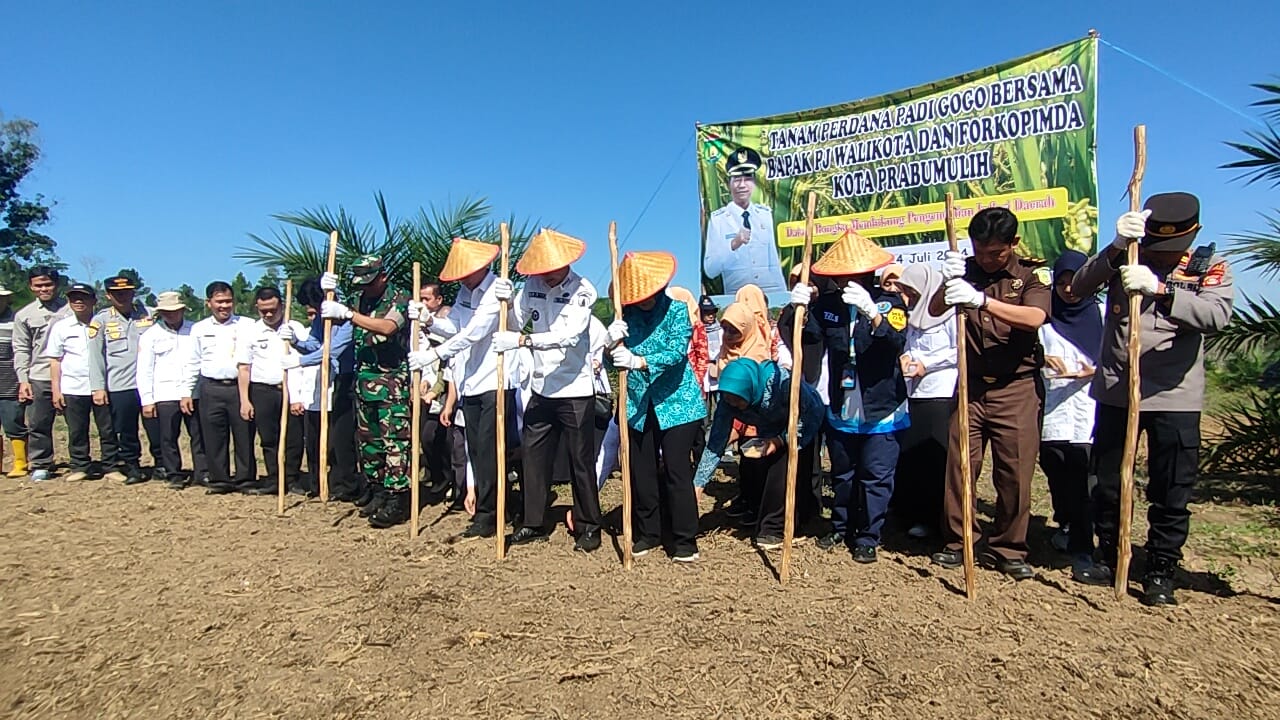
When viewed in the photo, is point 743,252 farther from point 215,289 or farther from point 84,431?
point 84,431

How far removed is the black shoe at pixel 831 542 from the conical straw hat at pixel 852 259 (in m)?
1.59

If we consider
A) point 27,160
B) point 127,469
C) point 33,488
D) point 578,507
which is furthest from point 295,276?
point 27,160

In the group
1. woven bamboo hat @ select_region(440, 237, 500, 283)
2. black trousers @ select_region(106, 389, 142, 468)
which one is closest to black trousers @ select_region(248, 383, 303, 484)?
black trousers @ select_region(106, 389, 142, 468)

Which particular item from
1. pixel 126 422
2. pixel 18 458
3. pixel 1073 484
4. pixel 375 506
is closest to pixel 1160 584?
pixel 1073 484

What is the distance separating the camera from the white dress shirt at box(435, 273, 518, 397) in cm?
454

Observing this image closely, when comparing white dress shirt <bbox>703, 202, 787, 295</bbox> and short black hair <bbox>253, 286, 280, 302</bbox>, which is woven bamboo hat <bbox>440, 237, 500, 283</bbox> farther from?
white dress shirt <bbox>703, 202, 787, 295</bbox>

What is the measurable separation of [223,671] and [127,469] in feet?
15.9

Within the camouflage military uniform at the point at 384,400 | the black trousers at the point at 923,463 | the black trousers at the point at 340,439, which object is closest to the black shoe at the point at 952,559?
the black trousers at the point at 923,463

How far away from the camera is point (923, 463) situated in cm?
453

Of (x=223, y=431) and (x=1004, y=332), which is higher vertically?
(x=1004, y=332)

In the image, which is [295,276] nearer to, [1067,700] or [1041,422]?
[1041,422]

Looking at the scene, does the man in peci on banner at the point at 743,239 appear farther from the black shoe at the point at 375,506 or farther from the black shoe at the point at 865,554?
the black shoe at the point at 375,506

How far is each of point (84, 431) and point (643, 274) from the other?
19.6 ft

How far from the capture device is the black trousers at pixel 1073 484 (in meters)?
3.88
